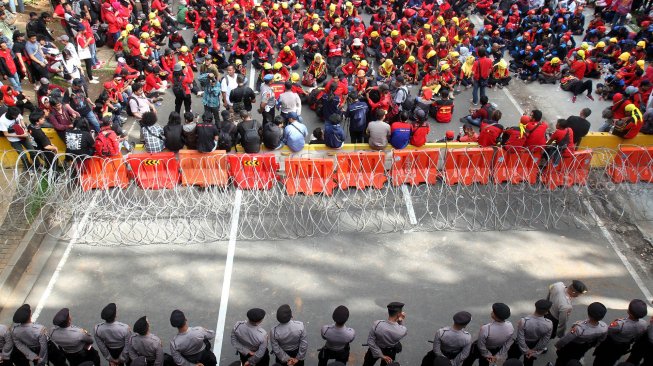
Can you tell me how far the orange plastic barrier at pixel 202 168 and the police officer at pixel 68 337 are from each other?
4.36 meters

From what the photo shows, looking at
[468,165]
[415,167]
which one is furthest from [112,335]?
[468,165]

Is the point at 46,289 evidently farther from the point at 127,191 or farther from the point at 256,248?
the point at 256,248

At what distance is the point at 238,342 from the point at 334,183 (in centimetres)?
484

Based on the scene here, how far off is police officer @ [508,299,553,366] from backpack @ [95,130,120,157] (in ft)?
25.5

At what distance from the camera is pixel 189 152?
10.7 m

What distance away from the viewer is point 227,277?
355 inches

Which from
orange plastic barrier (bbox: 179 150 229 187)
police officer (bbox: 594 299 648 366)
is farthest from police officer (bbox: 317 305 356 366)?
orange plastic barrier (bbox: 179 150 229 187)

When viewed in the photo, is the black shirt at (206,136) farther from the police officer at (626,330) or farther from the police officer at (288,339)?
the police officer at (626,330)

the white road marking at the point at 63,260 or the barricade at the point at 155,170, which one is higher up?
the barricade at the point at 155,170

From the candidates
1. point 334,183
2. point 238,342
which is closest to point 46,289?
point 238,342

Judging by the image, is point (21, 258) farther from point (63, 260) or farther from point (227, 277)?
point (227, 277)

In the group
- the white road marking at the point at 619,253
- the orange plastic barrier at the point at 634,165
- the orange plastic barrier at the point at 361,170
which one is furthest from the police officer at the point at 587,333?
the orange plastic barrier at the point at 634,165

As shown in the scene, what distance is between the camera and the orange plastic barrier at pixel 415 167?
429 inches

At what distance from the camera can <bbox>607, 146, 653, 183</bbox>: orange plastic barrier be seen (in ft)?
36.0
